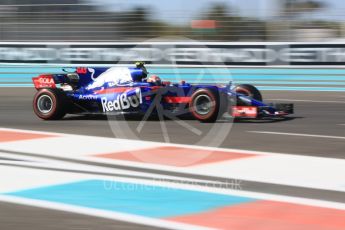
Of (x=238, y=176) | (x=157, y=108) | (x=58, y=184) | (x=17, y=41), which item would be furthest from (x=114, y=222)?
(x=17, y=41)

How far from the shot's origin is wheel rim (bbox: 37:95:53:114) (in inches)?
435

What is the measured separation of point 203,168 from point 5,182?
6.40 feet

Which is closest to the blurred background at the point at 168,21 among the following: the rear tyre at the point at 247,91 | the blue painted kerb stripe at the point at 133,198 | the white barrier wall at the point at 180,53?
the white barrier wall at the point at 180,53

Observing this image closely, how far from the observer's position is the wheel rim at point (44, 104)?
11039 mm

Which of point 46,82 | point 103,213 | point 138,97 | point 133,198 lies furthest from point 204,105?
point 103,213

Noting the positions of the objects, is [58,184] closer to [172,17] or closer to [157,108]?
[157,108]

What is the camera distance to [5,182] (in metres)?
6.20

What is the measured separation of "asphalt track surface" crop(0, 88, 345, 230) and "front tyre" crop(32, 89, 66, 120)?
0.48 ft

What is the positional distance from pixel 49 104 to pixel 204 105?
2.66 m

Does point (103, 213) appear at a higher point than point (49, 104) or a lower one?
lower

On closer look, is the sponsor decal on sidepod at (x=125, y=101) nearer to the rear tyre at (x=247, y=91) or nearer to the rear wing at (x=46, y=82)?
the rear wing at (x=46, y=82)

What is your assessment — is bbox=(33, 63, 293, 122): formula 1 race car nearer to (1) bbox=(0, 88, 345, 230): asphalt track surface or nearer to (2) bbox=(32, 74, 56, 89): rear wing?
(2) bbox=(32, 74, 56, 89): rear wing

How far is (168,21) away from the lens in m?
19.1

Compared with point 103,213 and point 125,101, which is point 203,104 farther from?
point 103,213
